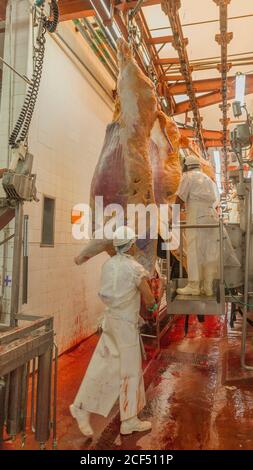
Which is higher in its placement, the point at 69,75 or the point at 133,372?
the point at 69,75

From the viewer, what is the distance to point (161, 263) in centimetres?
704

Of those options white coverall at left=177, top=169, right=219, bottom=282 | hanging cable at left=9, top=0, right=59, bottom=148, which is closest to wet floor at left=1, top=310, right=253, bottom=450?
white coverall at left=177, top=169, right=219, bottom=282

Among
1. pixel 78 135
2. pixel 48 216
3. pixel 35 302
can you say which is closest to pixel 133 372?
pixel 35 302

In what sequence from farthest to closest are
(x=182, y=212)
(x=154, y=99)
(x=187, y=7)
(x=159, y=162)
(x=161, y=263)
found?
(x=161, y=263) < (x=182, y=212) < (x=187, y=7) < (x=159, y=162) < (x=154, y=99)

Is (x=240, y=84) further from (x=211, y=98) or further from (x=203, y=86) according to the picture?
(x=211, y=98)

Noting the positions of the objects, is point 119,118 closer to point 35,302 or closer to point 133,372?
point 35,302

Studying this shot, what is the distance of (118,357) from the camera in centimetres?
285

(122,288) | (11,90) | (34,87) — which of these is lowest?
(122,288)

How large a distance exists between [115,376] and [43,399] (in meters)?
1.06

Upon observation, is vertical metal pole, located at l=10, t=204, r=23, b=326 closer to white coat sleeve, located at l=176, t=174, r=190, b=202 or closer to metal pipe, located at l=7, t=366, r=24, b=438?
metal pipe, located at l=7, t=366, r=24, b=438

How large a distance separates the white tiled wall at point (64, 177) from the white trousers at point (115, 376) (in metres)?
1.43

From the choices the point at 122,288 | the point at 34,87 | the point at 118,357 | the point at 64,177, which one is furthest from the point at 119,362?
the point at 64,177

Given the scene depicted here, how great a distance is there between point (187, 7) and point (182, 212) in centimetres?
296

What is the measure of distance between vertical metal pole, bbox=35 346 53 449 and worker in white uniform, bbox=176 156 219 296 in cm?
205
